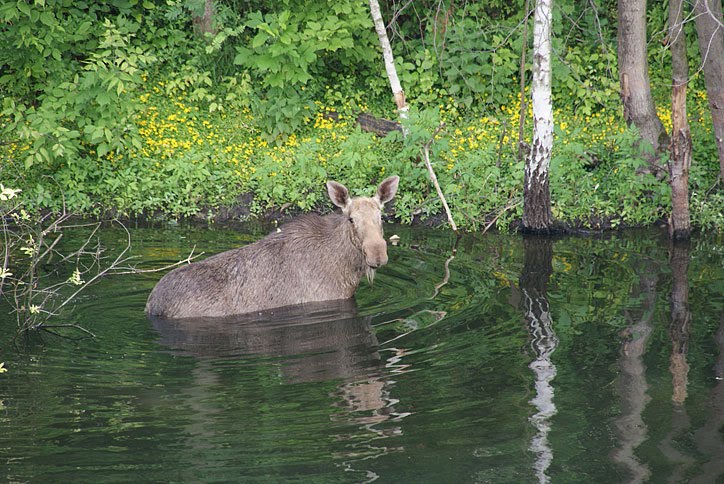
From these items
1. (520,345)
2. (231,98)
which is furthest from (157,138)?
(520,345)

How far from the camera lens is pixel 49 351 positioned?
350 inches

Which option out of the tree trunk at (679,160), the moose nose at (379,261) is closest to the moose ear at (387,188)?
the moose nose at (379,261)

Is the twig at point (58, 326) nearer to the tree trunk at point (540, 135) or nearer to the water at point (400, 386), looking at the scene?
the water at point (400, 386)

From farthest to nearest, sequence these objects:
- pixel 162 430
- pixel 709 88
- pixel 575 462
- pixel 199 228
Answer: pixel 199 228
pixel 709 88
pixel 162 430
pixel 575 462

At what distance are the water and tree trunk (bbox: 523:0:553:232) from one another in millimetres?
2100

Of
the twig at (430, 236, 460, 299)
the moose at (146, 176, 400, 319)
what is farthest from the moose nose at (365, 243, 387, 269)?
the twig at (430, 236, 460, 299)

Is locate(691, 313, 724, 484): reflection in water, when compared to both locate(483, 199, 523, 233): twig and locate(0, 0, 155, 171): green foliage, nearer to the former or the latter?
locate(483, 199, 523, 233): twig

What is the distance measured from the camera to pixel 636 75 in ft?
46.9

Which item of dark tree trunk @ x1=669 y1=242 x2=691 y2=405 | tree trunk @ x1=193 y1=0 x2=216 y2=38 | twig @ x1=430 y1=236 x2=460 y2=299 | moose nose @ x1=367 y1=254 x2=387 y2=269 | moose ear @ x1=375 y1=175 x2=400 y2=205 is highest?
tree trunk @ x1=193 y1=0 x2=216 y2=38

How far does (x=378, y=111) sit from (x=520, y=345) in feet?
28.8

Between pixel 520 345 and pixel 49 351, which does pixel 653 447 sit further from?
pixel 49 351

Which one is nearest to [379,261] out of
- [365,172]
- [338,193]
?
[338,193]

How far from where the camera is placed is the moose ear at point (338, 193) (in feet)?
33.7

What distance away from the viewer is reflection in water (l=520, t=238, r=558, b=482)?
684 cm
